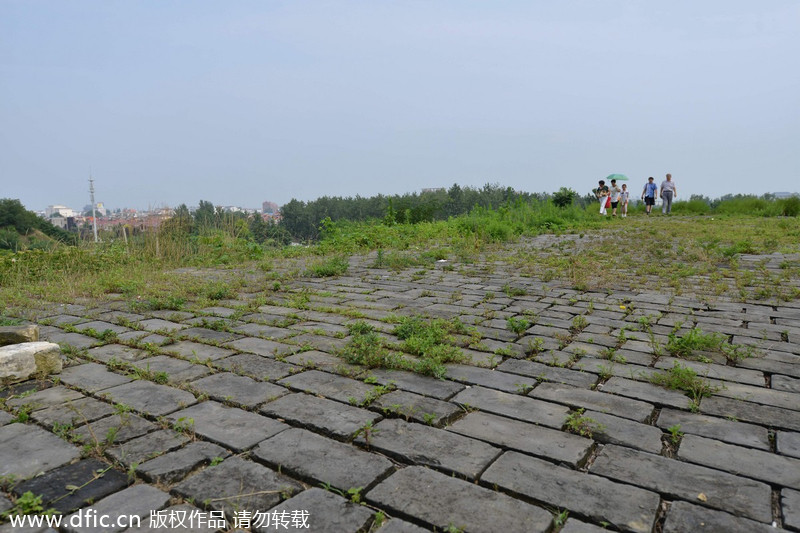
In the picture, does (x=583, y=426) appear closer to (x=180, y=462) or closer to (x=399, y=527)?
(x=399, y=527)

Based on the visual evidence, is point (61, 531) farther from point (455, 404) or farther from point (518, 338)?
point (518, 338)

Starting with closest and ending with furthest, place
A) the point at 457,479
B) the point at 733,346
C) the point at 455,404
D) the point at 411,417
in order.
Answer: the point at 457,479 → the point at 411,417 → the point at 455,404 → the point at 733,346

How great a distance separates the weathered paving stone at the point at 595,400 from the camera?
2.59m

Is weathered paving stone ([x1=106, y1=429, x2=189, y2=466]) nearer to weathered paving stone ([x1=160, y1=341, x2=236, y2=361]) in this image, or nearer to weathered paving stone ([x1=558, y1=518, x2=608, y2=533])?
weathered paving stone ([x1=160, y1=341, x2=236, y2=361])

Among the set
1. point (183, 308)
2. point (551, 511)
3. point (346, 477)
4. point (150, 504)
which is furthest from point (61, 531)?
point (183, 308)

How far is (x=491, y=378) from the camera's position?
3082 mm

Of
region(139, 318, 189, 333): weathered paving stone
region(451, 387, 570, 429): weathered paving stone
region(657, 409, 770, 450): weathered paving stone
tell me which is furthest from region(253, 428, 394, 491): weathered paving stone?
region(139, 318, 189, 333): weathered paving stone

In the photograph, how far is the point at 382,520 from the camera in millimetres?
1791

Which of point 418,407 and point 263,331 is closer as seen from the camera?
point 418,407

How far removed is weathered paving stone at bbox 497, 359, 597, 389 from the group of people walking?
16.1 meters

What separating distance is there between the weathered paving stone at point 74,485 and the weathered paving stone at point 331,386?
3.40 feet

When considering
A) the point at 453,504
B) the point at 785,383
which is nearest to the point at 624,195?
the point at 785,383

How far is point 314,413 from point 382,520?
0.89 m

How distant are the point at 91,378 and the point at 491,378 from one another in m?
2.28
